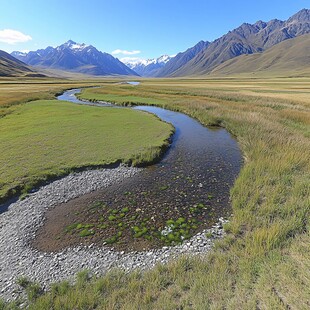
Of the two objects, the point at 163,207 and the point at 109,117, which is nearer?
the point at 163,207

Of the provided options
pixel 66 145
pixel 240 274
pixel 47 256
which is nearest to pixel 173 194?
pixel 240 274

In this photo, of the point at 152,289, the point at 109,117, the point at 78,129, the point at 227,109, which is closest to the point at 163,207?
the point at 152,289

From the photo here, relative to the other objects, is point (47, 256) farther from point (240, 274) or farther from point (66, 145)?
point (66, 145)

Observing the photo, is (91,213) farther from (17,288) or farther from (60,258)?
(17,288)

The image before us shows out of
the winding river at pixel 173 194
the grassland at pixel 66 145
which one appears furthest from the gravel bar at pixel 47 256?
the grassland at pixel 66 145

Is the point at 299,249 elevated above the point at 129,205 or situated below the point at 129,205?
above

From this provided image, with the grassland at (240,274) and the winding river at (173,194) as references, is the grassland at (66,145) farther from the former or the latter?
the grassland at (240,274)

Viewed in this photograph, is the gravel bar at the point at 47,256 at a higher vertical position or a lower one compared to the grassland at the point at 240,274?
lower
